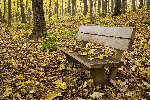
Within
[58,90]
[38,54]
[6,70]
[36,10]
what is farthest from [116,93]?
[36,10]

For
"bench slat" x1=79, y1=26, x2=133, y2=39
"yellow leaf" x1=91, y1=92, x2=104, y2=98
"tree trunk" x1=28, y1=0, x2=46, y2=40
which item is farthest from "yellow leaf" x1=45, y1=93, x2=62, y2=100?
"tree trunk" x1=28, y1=0, x2=46, y2=40

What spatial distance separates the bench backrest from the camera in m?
2.43

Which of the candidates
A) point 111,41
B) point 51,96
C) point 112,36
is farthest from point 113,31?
point 51,96

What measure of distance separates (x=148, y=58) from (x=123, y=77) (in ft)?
3.93

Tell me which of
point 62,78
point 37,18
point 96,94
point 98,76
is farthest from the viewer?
point 37,18

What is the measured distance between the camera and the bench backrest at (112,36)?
2426mm

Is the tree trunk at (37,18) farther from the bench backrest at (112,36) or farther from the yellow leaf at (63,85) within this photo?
the yellow leaf at (63,85)

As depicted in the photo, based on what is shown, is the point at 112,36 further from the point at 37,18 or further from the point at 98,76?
the point at 37,18

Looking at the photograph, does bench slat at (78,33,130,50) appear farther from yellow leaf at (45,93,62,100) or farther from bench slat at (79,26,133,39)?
yellow leaf at (45,93,62,100)

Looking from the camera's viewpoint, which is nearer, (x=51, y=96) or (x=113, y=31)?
(x=51, y=96)

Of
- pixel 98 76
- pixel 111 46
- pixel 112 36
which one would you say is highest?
pixel 112 36

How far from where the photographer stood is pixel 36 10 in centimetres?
650

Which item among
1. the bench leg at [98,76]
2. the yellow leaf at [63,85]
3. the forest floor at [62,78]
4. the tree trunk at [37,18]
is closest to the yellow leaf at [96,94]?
the forest floor at [62,78]

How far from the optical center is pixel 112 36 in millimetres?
2869
